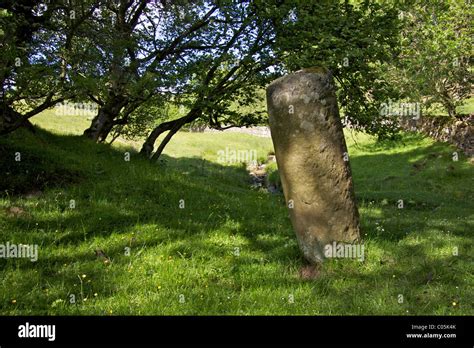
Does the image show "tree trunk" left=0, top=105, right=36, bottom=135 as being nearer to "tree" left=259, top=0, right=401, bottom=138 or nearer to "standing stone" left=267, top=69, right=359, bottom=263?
"standing stone" left=267, top=69, right=359, bottom=263

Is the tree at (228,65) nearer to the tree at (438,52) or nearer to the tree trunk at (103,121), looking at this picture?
the tree trunk at (103,121)

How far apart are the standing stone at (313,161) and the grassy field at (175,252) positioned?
0.63 metres

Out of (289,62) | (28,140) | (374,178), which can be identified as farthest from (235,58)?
(374,178)

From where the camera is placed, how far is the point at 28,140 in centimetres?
1411

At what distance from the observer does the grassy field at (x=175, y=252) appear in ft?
20.2

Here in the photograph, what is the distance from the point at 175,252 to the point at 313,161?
11.0 ft

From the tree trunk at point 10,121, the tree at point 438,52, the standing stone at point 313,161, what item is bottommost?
the standing stone at point 313,161

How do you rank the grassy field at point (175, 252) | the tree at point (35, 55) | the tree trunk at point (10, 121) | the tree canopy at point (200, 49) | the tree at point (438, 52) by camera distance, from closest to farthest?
the grassy field at point (175, 252)
the tree at point (35, 55)
the tree trunk at point (10, 121)
the tree canopy at point (200, 49)
the tree at point (438, 52)

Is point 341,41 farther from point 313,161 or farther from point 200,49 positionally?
point 313,161

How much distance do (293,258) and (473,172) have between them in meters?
23.3

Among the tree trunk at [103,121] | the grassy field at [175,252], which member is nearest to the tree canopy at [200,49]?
the tree trunk at [103,121]

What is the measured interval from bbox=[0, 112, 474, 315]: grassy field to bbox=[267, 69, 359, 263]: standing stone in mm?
627

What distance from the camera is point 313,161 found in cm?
775

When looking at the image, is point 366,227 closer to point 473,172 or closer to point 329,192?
point 329,192
